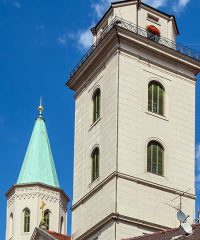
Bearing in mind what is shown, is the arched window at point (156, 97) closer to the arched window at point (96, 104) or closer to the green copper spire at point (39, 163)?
the arched window at point (96, 104)

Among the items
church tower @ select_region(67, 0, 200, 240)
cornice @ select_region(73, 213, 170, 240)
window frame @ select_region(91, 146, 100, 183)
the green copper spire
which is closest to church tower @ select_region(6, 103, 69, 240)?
the green copper spire

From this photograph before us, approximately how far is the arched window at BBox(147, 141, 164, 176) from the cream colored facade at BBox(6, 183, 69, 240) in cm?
2679

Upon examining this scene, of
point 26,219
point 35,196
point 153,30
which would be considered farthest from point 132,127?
point 26,219

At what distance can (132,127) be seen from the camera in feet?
196

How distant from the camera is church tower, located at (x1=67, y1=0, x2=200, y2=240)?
5794 cm

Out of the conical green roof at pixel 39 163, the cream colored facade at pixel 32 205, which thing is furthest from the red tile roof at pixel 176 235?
the conical green roof at pixel 39 163

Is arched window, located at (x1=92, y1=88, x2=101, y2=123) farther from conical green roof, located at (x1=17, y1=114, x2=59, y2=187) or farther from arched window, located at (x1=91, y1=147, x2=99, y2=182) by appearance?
conical green roof, located at (x1=17, y1=114, x2=59, y2=187)

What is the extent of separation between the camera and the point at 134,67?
61.4 m

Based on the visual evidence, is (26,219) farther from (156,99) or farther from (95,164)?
(156,99)

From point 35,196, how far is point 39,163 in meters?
3.34

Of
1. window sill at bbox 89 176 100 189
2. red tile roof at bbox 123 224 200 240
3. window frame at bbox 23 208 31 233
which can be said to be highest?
window frame at bbox 23 208 31 233

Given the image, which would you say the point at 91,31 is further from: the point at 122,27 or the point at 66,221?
the point at 66,221

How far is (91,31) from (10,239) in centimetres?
2753

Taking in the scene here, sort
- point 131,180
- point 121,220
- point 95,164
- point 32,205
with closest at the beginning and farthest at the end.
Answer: point 121,220 < point 131,180 < point 95,164 < point 32,205
